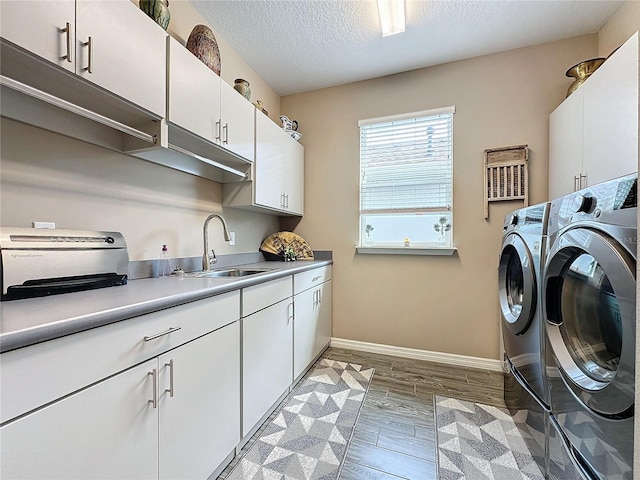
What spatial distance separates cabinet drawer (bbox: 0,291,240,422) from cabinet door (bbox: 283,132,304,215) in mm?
1703

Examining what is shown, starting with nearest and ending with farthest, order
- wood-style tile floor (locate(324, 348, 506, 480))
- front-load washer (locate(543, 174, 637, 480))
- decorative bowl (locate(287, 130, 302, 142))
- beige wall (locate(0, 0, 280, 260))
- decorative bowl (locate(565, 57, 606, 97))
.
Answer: front-load washer (locate(543, 174, 637, 480)) → beige wall (locate(0, 0, 280, 260)) → wood-style tile floor (locate(324, 348, 506, 480)) → decorative bowl (locate(565, 57, 606, 97)) → decorative bowl (locate(287, 130, 302, 142))

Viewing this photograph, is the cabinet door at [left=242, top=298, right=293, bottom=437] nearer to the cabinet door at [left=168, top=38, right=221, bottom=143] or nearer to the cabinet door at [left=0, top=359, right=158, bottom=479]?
the cabinet door at [left=0, top=359, right=158, bottom=479]

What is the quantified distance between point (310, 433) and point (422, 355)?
1450mm

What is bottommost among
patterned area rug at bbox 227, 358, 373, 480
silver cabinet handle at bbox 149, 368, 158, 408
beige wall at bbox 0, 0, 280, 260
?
patterned area rug at bbox 227, 358, 373, 480

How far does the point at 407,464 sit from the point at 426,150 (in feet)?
7.91

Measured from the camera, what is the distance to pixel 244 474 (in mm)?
1295

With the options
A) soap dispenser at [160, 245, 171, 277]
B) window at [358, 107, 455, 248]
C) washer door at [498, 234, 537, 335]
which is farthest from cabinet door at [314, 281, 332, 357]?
washer door at [498, 234, 537, 335]

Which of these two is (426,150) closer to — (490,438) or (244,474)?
(490,438)

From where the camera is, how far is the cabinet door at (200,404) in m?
1.01

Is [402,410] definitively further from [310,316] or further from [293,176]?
[293,176]

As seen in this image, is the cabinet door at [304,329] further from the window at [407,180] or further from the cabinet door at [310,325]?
the window at [407,180]

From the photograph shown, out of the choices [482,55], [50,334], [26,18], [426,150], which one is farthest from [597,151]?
[26,18]

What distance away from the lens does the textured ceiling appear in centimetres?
192

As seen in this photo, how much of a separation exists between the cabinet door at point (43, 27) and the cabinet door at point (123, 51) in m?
0.03
